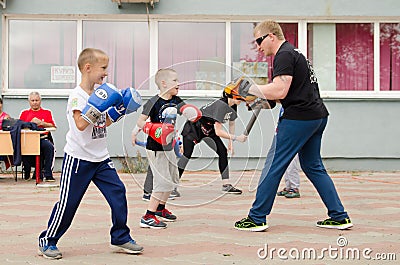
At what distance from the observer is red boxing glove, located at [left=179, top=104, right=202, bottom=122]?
5.90 m

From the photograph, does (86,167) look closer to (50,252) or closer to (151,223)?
(50,252)

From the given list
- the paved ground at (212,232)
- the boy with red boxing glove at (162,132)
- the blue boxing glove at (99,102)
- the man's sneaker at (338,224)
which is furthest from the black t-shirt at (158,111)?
the man's sneaker at (338,224)

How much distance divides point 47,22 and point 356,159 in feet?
21.6

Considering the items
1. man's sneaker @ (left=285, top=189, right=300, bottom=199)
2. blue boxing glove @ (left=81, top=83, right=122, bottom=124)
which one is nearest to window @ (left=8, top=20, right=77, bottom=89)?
man's sneaker @ (left=285, top=189, right=300, bottom=199)

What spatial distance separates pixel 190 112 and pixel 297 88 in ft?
3.21

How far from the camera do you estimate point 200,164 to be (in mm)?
6609

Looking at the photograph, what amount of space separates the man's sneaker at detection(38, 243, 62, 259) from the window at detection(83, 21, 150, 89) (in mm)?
8232

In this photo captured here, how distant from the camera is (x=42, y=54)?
12.9 meters

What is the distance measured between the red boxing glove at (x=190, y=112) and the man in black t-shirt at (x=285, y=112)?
2.00 feet

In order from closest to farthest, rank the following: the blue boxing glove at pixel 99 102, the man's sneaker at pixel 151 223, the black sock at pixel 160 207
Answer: the blue boxing glove at pixel 99 102
the man's sneaker at pixel 151 223
the black sock at pixel 160 207

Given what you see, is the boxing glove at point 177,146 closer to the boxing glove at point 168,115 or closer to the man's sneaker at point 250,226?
the boxing glove at point 168,115

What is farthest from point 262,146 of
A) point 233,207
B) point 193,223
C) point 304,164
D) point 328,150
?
point 328,150

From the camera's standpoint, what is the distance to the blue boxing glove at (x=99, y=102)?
4559 millimetres

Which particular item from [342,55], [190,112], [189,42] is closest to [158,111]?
[190,112]
